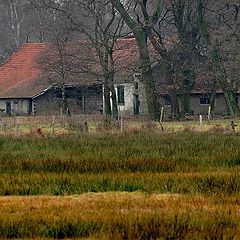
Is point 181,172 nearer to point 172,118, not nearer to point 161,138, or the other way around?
point 161,138

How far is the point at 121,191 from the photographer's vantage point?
44.1ft

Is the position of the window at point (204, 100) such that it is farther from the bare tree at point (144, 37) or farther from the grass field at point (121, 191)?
the grass field at point (121, 191)

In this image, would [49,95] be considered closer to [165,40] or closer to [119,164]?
[165,40]

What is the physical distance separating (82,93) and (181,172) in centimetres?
4392

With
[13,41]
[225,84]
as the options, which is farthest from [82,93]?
[13,41]

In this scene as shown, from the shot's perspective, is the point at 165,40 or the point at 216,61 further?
the point at 165,40

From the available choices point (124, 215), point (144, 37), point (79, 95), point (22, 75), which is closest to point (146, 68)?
point (144, 37)

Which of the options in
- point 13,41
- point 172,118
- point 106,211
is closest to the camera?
point 106,211

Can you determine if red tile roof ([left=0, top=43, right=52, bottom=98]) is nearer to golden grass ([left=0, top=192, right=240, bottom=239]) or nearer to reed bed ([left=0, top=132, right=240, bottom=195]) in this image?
reed bed ([left=0, top=132, right=240, bottom=195])

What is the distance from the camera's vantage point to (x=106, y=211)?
10789 mm

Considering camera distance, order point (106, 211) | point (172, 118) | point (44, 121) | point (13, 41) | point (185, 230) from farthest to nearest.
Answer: point (13, 41)
point (172, 118)
point (44, 121)
point (106, 211)
point (185, 230)

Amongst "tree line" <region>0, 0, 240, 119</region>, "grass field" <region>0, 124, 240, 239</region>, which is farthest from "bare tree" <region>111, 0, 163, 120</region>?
"grass field" <region>0, 124, 240, 239</region>

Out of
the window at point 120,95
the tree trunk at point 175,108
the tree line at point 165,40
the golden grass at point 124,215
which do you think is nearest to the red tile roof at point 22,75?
the window at point 120,95

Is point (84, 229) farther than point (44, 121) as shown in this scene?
No
